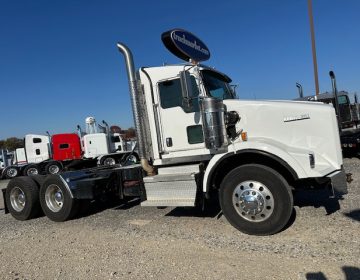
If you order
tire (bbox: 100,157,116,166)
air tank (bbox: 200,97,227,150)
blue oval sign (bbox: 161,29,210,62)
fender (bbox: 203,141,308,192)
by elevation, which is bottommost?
tire (bbox: 100,157,116,166)

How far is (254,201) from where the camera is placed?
16.9 ft

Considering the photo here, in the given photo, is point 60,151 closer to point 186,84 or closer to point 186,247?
point 186,84

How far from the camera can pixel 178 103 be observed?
6.03 metres

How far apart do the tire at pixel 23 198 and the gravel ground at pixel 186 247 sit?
668 millimetres

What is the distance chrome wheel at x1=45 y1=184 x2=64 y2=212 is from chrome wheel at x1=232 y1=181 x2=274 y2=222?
155 inches

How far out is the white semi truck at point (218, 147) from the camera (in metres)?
5.10

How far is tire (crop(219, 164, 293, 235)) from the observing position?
501cm

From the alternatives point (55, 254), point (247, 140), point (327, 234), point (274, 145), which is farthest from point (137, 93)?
point (327, 234)

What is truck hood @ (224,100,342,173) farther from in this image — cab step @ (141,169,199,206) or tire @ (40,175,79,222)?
tire @ (40,175,79,222)

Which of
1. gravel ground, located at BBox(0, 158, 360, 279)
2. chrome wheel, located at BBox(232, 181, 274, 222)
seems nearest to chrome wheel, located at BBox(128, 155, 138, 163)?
gravel ground, located at BBox(0, 158, 360, 279)

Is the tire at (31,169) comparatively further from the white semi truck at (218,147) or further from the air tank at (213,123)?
the air tank at (213,123)

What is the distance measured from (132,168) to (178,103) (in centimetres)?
154

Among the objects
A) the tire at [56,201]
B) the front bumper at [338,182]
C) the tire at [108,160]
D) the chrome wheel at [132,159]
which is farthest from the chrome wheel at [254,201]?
the tire at [108,160]

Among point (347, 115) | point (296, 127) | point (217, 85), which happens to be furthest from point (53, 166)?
point (296, 127)
